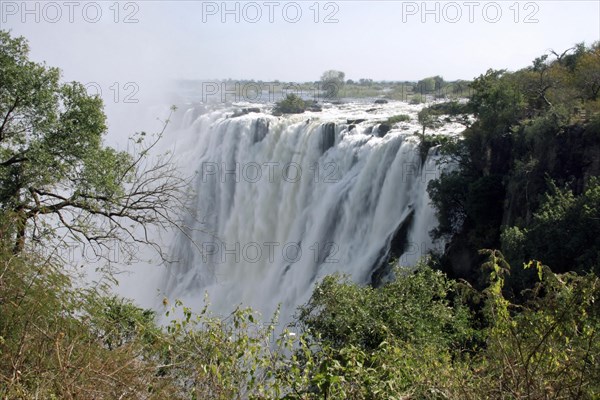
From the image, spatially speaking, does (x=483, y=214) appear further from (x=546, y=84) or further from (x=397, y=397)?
(x=397, y=397)

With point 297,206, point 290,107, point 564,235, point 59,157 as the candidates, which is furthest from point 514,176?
point 290,107

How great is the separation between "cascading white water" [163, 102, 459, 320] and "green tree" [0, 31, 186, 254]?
10310 millimetres

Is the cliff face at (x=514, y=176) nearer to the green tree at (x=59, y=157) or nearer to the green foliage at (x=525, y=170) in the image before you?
the green foliage at (x=525, y=170)

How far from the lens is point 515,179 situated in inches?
616

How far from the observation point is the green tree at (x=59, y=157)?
7.94 meters

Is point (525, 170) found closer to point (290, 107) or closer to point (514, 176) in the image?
point (514, 176)

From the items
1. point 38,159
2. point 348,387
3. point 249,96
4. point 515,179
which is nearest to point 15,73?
point 38,159

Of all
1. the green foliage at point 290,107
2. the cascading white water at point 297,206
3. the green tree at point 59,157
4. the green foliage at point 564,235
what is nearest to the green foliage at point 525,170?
the green foliage at point 564,235

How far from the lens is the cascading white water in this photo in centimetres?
1848

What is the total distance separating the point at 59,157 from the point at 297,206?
1533cm

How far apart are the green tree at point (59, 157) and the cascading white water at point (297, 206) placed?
10310 mm

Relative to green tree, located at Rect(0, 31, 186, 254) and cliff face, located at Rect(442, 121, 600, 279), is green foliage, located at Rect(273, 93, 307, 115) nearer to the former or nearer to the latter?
cliff face, located at Rect(442, 121, 600, 279)

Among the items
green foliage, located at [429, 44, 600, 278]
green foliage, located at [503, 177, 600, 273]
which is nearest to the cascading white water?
green foliage, located at [429, 44, 600, 278]

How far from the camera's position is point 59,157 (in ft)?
27.6
